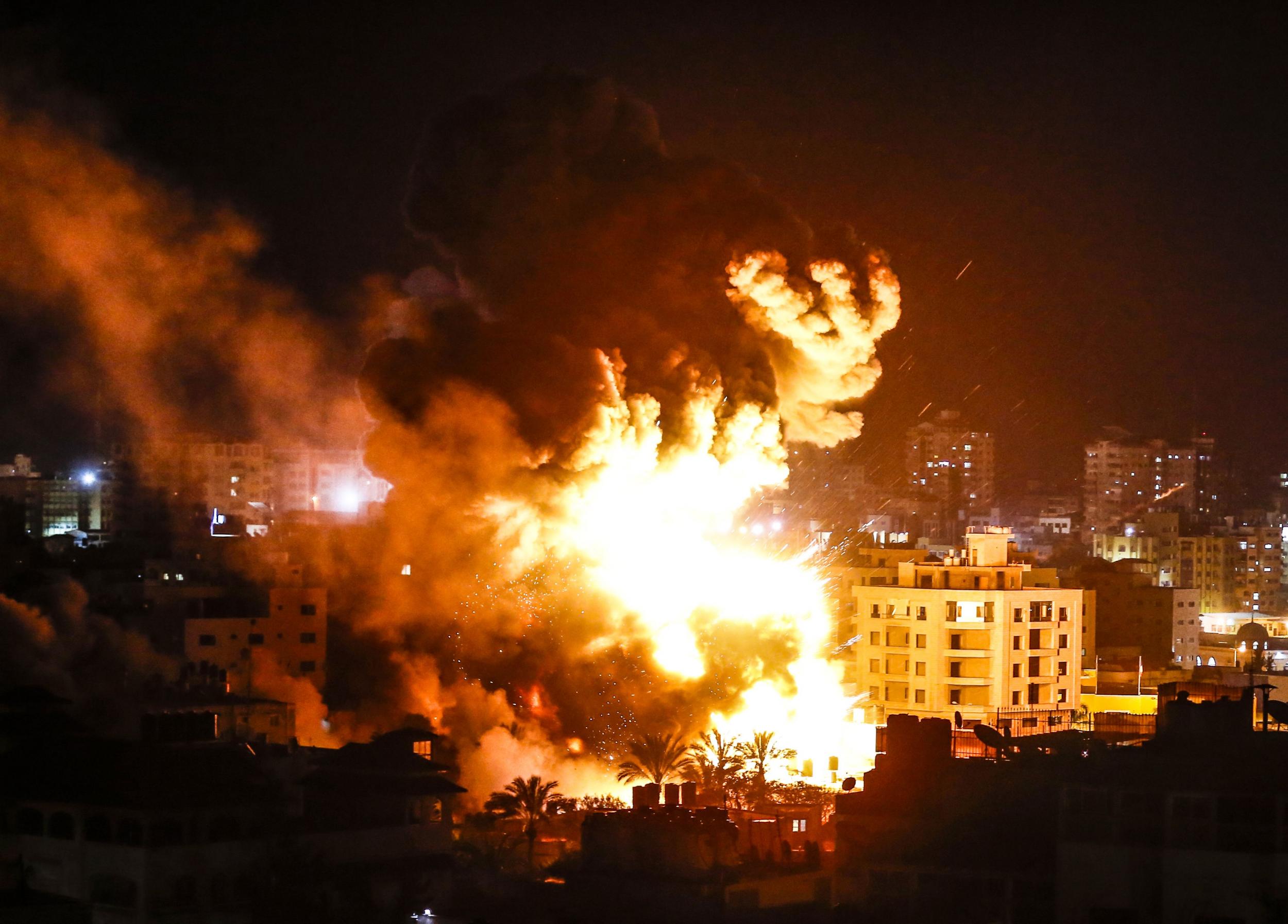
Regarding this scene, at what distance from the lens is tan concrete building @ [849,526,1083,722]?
63.3 meters

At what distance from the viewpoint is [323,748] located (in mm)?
45562

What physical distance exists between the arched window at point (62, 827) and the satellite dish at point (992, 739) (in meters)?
14.6

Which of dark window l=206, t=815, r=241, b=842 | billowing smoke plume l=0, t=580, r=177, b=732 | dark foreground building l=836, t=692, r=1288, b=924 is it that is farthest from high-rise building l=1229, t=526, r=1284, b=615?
dark window l=206, t=815, r=241, b=842

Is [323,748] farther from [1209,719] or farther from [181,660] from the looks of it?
[1209,719]

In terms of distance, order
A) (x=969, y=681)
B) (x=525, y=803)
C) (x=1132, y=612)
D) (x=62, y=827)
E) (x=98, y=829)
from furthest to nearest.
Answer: (x=1132, y=612) → (x=969, y=681) → (x=525, y=803) → (x=62, y=827) → (x=98, y=829)

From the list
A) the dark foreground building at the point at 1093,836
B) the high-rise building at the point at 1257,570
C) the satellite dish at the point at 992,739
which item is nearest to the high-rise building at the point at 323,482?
the satellite dish at the point at 992,739

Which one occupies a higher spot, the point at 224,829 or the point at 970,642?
the point at 970,642

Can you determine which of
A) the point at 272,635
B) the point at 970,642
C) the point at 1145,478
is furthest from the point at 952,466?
the point at 272,635

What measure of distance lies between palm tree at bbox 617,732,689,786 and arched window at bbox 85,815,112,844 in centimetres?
1541

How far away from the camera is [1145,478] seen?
163500 mm

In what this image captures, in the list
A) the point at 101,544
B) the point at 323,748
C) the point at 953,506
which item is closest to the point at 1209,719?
the point at 323,748

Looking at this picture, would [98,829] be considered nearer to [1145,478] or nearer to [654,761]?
[654,761]

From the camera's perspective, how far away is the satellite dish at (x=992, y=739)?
38344mm

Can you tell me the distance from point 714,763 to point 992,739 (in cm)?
1240
